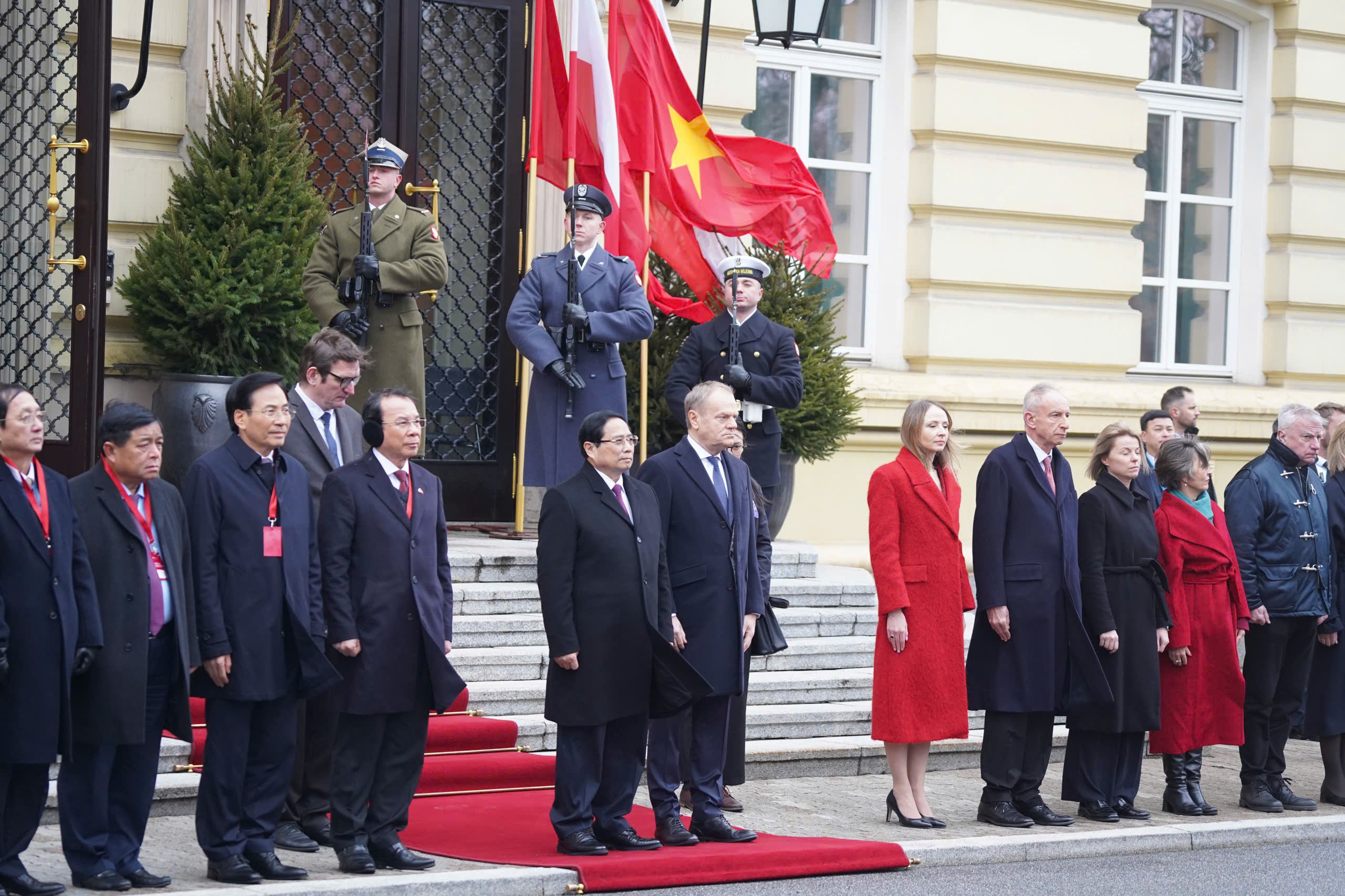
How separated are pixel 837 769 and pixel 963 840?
5.30 feet

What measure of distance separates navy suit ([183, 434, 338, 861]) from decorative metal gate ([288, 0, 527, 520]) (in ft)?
15.3

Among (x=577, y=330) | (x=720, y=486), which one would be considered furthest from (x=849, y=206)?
(x=720, y=486)

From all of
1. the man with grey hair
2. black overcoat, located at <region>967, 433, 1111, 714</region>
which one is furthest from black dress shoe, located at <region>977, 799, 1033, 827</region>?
the man with grey hair

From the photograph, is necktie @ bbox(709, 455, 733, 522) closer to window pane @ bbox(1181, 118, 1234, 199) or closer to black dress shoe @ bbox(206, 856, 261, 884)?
black dress shoe @ bbox(206, 856, 261, 884)

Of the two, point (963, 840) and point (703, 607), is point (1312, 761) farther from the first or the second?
point (703, 607)

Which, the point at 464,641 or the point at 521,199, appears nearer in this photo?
the point at 464,641

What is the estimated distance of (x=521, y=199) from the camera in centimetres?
1171

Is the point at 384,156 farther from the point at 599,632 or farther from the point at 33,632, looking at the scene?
the point at 33,632

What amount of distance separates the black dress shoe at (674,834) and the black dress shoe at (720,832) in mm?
53

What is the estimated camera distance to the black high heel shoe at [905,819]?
792 cm

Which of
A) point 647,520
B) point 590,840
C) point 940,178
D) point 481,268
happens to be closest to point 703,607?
point 647,520

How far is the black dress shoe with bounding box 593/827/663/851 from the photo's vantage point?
7.10 meters

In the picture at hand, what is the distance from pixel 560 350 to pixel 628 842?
329 cm

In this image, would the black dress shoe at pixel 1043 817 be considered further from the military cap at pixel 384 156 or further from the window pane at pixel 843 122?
the window pane at pixel 843 122
